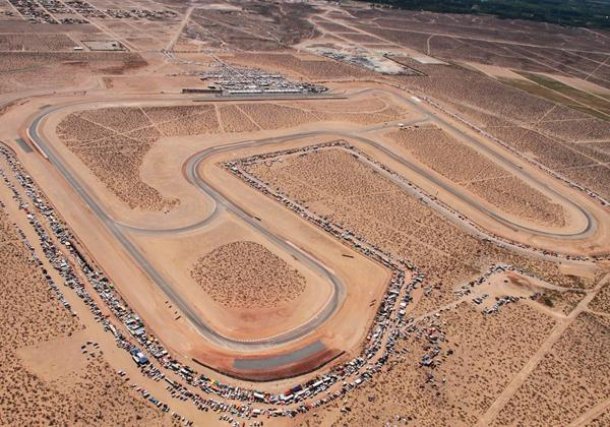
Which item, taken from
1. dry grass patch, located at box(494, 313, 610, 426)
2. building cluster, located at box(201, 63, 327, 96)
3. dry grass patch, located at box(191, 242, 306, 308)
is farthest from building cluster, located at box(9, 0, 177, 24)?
dry grass patch, located at box(494, 313, 610, 426)

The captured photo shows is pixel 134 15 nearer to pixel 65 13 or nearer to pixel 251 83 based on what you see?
pixel 65 13

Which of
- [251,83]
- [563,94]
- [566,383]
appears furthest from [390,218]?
[563,94]

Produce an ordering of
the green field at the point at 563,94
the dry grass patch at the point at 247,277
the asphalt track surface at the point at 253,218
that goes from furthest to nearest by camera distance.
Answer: the green field at the point at 563,94 → the dry grass patch at the point at 247,277 → the asphalt track surface at the point at 253,218

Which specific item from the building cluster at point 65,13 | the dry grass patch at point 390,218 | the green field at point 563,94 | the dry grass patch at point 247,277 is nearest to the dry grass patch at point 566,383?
the dry grass patch at point 390,218

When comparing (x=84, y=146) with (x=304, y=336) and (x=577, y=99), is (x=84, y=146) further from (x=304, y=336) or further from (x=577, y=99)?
(x=577, y=99)

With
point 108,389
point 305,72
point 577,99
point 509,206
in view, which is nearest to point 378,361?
point 108,389

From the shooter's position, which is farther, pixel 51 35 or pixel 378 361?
pixel 51 35

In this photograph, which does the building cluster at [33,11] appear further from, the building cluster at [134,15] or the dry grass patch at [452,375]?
the dry grass patch at [452,375]

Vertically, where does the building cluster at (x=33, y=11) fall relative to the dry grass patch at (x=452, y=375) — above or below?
above
